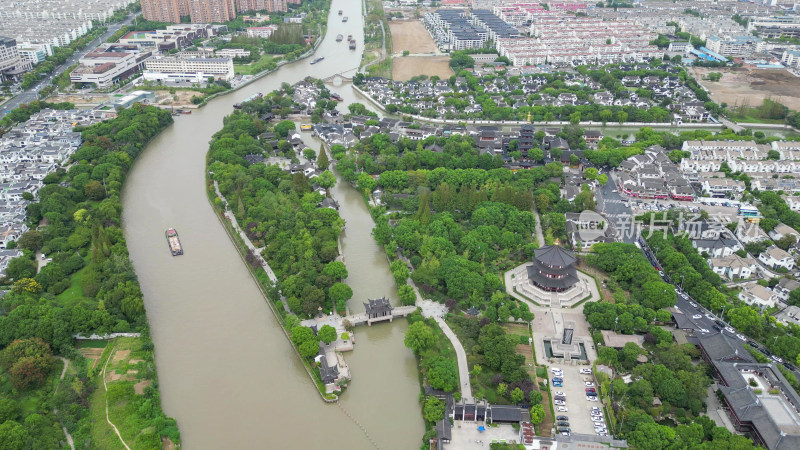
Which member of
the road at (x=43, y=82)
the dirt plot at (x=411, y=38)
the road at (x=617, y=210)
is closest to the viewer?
the road at (x=617, y=210)

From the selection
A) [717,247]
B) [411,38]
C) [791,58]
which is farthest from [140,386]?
[791,58]

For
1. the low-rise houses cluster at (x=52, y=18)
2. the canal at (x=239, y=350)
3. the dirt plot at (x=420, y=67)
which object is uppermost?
the low-rise houses cluster at (x=52, y=18)

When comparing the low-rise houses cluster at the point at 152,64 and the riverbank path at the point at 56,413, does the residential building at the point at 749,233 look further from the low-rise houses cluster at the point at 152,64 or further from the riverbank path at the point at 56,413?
the low-rise houses cluster at the point at 152,64

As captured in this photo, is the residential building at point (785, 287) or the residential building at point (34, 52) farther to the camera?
the residential building at point (34, 52)

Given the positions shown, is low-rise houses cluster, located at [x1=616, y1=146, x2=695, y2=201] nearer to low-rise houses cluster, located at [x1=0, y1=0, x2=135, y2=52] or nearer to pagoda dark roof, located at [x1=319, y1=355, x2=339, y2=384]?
pagoda dark roof, located at [x1=319, y1=355, x2=339, y2=384]

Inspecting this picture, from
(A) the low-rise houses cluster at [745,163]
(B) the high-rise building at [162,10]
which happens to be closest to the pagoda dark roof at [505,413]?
(A) the low-rise houses cluster at [745,163]

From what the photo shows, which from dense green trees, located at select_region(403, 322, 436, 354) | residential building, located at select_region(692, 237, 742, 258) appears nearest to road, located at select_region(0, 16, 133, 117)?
dense green trees, located at select_region(403, 322, 436, 354)
